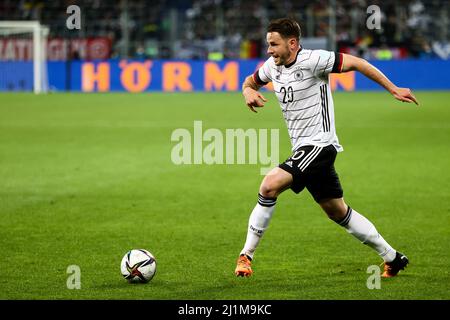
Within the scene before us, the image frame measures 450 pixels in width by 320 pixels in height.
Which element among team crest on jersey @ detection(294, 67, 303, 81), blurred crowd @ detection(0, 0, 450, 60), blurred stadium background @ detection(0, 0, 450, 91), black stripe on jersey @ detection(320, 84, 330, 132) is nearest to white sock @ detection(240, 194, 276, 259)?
black stripe on jersey @ detection(320, 84, 330, 132)

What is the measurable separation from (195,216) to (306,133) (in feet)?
11.8

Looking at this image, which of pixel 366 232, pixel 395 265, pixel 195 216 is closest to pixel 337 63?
pixel 366 232

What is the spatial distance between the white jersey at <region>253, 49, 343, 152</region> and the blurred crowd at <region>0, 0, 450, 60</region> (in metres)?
30.5

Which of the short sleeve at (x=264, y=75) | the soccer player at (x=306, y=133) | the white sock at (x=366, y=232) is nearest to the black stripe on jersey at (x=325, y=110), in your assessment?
the soccer player at (x=306, y=133)

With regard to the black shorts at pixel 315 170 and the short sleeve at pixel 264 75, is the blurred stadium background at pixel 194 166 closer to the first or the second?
the black shorts at pixel 315 170

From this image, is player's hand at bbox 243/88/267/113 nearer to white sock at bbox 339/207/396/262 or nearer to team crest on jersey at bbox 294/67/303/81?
team crest on jersey at bbox 294/67/303/81

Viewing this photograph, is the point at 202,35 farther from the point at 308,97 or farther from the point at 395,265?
the point at 395,265

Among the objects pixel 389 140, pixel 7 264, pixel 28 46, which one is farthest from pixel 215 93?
pixel 7 264

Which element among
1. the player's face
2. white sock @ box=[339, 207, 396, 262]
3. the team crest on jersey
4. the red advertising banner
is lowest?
white sock @ box=[339, 207, 396, 262]

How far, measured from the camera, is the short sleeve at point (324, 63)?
7.01m

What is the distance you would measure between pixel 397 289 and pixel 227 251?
208 centimetres

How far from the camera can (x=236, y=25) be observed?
42156mm

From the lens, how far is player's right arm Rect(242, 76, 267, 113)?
709 centimetres
